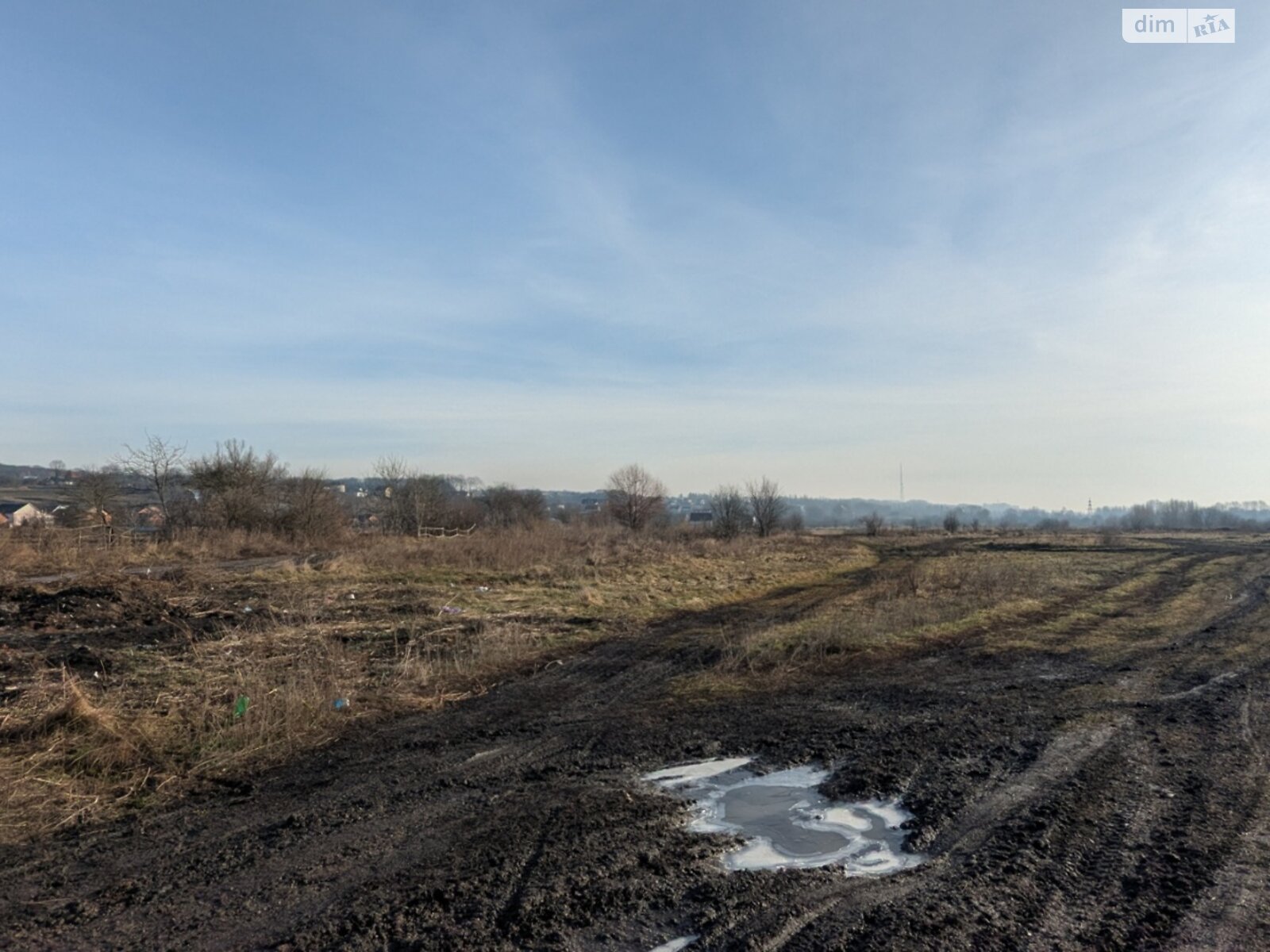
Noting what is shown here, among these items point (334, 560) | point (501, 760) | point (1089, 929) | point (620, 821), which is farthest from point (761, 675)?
point (334, 560)

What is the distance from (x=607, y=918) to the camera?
12.1ft

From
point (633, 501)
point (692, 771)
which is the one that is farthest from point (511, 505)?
point (692, 771)

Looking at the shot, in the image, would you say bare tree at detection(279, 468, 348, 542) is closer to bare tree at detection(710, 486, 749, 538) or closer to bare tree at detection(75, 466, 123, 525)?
bare tree at detection(75, 466, 123, 525)

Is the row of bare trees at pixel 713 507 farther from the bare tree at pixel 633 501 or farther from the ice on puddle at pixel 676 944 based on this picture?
the ice on puddle at pixel 676 944

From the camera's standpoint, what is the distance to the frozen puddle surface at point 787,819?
4.45m

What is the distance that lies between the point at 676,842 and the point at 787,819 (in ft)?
3.14

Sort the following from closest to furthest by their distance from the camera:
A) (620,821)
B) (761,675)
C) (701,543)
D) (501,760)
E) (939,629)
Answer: (620,821) → (501,760) → (761,675) → (939,629) → (701,543)

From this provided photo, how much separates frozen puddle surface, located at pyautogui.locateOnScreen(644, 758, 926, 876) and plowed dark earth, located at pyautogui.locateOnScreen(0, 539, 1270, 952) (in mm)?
175

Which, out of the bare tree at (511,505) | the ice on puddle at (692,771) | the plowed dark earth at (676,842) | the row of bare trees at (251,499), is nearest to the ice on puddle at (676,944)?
the plowed dark earth at (676,842)

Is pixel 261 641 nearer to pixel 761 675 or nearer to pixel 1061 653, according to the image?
pixel 761 675

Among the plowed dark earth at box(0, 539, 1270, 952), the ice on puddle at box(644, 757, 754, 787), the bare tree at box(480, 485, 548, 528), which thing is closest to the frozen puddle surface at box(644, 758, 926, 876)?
the ice on puddle at box(644, 757, 754, 787)

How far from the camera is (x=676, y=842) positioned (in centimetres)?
466

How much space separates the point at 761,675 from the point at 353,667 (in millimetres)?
5612

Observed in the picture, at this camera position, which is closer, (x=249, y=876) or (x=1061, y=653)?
(x=249, y=876)
